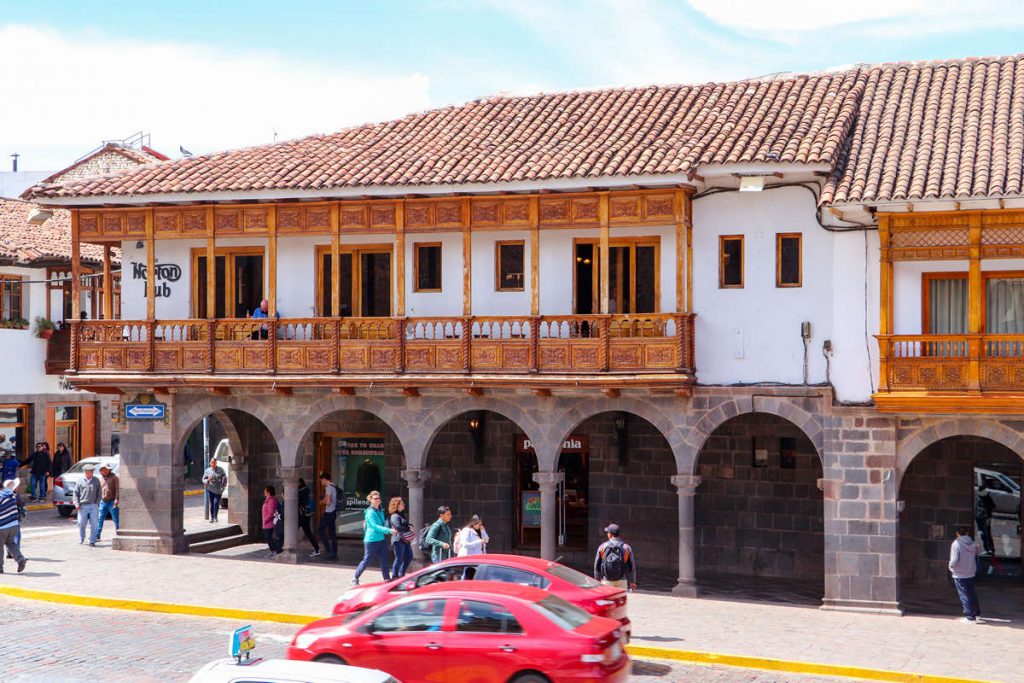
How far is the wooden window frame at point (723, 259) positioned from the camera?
22438 mm

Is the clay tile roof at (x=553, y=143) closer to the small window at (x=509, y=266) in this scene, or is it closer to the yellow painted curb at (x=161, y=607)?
the small window at (x=509, y=266)

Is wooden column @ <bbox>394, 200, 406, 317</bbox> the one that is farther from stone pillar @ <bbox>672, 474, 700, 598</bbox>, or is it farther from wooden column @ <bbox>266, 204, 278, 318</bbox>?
stone pillar @ <bbox>672, 474, 700, 598</bbox>

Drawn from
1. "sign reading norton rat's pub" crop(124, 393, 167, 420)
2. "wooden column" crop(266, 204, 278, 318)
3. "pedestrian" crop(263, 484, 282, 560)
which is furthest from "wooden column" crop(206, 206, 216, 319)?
"pedestrian" crop(263, 484, 282, 560)

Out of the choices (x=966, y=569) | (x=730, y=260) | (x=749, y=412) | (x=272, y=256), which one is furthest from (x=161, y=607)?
(x=966, y=569)

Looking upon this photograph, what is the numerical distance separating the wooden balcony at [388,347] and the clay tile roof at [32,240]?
962 cm

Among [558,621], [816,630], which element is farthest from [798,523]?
[558,621]

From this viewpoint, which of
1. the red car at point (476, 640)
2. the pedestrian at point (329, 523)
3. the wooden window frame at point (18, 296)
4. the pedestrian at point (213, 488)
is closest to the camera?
the red car at point (476, 640)

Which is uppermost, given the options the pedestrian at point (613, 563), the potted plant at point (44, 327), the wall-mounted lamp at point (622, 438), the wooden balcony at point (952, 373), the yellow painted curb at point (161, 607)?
the potted plant at point (44, 327)

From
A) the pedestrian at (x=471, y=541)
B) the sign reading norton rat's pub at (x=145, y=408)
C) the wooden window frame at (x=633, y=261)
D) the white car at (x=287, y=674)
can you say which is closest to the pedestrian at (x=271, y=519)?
the sign reading norton rat's pub at (x=145, y=408)

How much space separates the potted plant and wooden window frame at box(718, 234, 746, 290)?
67.4 ft

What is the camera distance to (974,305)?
66.4 ft

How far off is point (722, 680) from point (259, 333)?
39.3ft

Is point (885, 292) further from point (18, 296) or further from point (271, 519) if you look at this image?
point (18, 296)

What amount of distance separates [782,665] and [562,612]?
436 cm
